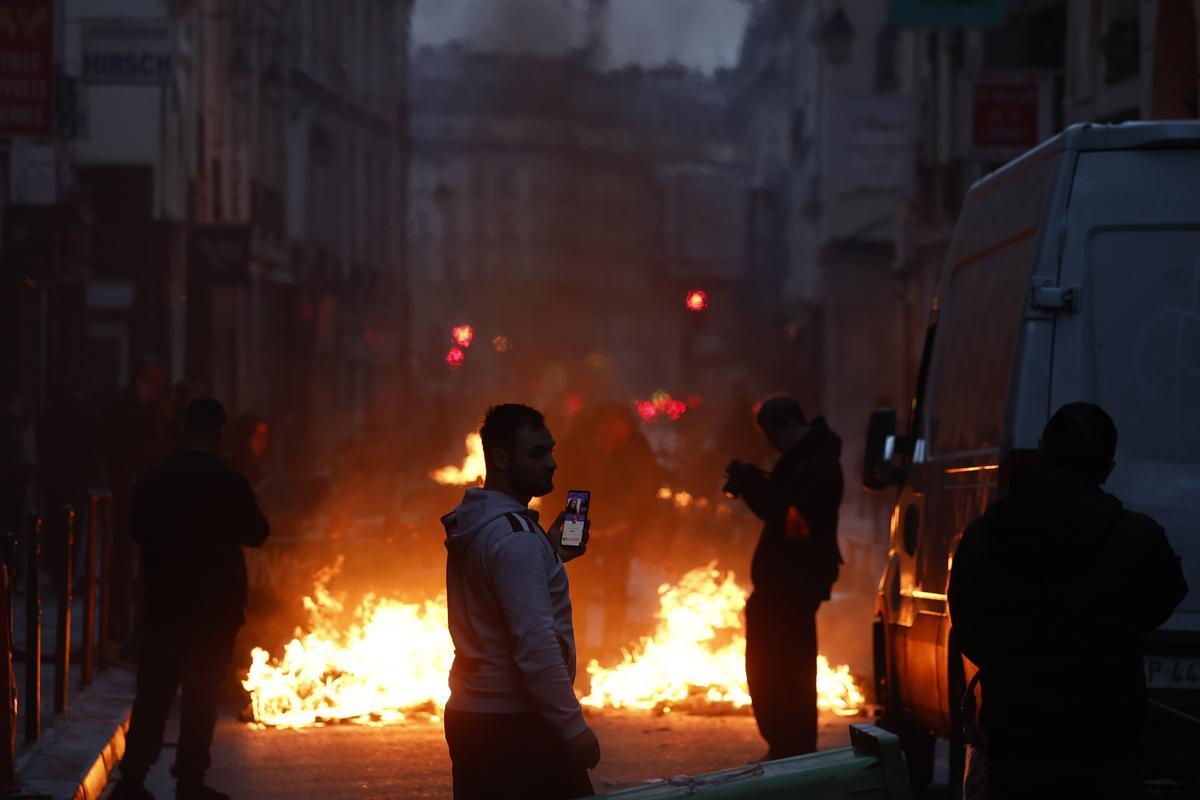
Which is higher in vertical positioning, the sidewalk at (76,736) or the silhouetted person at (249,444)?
the silhouetted person at (249,444)

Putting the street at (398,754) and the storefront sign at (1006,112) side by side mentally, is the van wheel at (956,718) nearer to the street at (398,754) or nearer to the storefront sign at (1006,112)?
the street at (398,754)

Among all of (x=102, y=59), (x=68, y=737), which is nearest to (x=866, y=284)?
(x=102, y=59)

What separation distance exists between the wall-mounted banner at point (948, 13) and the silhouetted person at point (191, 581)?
Result: 429 inches

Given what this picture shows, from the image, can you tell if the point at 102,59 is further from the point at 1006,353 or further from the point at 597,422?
the point at 1006,353

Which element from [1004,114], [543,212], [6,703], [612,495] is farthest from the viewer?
[543,212]

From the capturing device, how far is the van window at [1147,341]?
6.80 m

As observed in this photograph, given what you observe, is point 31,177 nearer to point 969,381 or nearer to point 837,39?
point 837,39

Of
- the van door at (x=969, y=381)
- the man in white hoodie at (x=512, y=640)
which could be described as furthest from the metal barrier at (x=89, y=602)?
the man in white hoodie at (x=512, y=640)

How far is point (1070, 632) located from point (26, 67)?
1152 cm

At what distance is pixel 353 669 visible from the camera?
39.9ft

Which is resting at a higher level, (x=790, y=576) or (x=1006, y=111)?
(x=1006, y=111)

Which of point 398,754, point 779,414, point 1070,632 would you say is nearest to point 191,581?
point 398,754

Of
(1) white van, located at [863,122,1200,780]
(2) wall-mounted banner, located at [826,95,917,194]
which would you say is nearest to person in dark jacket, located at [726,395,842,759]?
(1) white van, located at [863,122,1200,780]

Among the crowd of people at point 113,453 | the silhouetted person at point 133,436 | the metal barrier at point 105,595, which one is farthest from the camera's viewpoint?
the silhouetted person at point 133,436
